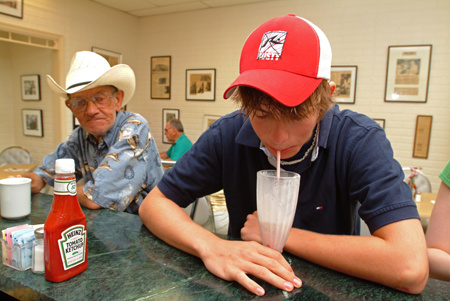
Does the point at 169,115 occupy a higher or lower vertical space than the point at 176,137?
higher

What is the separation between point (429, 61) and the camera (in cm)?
428

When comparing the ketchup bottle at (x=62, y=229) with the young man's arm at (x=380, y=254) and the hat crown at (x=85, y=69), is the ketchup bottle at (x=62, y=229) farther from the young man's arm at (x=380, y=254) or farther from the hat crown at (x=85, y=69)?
the hat crown at (x=85, y=69)

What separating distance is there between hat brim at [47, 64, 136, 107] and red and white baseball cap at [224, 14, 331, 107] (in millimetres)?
1251

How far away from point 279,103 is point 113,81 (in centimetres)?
143

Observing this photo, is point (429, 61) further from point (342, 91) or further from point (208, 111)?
point (208, 111)

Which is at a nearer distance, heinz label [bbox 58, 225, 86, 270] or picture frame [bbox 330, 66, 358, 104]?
heinz label [bbox 58, 225, 86, 270]

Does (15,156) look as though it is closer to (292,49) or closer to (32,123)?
(32,123)

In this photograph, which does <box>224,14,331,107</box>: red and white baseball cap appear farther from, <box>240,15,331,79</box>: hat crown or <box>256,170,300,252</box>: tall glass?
<box>256,170,300,252</box>: tall glass

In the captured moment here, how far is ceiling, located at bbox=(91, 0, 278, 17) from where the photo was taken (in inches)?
212

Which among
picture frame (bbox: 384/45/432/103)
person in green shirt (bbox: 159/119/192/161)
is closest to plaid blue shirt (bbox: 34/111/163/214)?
person in green shirt (bbox: 159/119/192/161)

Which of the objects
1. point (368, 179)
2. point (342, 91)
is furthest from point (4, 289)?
point (342, 91)

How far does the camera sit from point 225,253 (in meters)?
0.82

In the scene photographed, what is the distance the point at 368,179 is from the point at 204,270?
0.55 metres

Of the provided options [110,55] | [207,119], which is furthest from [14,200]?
[110,55]
